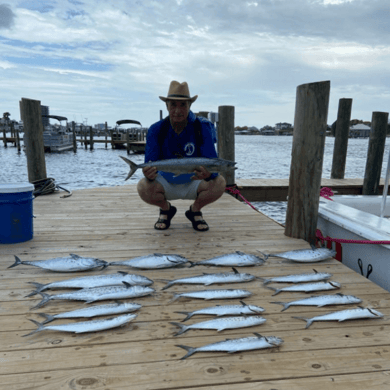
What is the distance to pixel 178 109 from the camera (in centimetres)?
451

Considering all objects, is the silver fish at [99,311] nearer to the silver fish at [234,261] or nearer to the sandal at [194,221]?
the silver fish at [234,261]

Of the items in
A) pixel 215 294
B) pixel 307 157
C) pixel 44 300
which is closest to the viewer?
pixel 44 300

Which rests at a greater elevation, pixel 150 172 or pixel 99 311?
pixel 150 172

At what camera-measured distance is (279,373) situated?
1.96 m

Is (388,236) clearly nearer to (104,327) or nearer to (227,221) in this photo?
(227,221)

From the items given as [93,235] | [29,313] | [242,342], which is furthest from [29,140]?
[242,342]

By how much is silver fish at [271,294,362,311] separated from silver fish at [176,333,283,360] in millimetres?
560

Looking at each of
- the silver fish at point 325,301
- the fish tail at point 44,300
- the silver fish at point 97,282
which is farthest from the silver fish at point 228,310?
the fish tail at point 44,300

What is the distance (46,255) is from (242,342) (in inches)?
102

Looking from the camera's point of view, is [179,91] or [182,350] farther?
[179,91]

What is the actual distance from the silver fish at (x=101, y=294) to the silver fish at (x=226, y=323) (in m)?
0.53

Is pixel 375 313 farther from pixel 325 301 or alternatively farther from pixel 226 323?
pixel 226 323

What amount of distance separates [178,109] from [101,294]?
2690mm

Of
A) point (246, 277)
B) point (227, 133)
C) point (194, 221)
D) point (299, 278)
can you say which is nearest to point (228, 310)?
point (246, 277)
